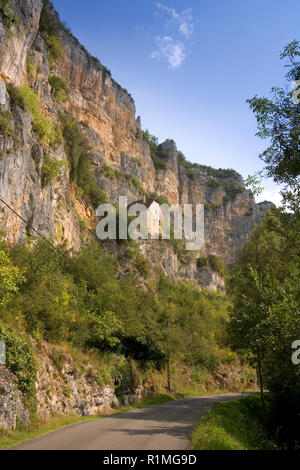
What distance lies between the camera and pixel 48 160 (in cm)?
2900

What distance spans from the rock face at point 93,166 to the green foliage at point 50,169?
43 cm

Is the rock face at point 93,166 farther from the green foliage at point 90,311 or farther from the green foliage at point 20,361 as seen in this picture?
the green foliage at point 20,361

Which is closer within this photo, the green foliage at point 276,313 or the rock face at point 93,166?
the green foliage at point 276,313

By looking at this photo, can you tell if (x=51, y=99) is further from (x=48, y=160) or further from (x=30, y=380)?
(x=30, y=380)

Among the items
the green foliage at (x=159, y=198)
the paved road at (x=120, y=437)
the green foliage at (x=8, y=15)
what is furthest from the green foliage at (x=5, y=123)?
the green foliage at (x=159, y=198)

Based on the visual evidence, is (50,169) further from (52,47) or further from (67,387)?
(52,47)

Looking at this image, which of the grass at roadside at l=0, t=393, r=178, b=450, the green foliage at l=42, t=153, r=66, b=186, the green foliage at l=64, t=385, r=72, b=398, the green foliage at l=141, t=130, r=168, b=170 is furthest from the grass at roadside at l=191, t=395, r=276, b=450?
the green foliage at l=141, t=130, r=168, b=170

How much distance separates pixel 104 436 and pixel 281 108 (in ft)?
35.2

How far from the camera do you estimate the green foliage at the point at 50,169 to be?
Answer: 2803 centimetres

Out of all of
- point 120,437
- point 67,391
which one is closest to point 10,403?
point 120,437

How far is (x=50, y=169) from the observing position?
2828 centimetres

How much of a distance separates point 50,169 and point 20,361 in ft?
62.2

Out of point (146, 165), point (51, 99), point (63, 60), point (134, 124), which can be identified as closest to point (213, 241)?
point (146, 165)

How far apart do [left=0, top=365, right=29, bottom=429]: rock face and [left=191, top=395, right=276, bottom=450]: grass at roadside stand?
18.6 ft
